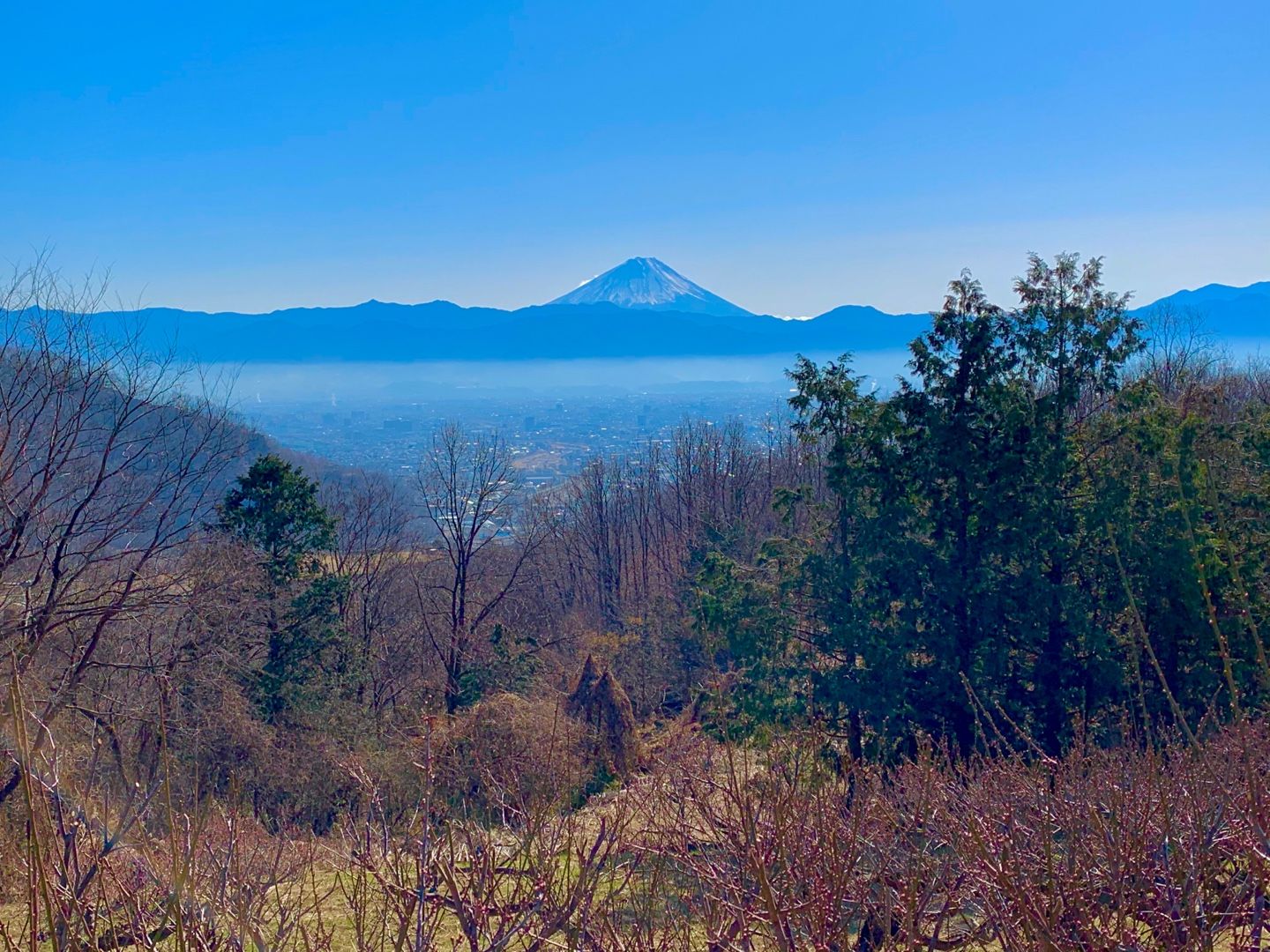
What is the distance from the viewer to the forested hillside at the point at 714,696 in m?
3.45

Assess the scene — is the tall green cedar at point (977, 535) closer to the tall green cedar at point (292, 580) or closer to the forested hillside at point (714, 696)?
the forested hillside at point (714, 696)

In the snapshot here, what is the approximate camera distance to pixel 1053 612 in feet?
43.3

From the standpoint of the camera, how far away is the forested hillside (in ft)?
11.3

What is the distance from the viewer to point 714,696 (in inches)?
314

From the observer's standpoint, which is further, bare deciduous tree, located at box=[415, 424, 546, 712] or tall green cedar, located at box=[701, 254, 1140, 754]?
bare deciduous tree, located at box=[415, 424, 546, 712]

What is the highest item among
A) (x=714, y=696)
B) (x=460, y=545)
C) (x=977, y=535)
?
(x=977, y=535)

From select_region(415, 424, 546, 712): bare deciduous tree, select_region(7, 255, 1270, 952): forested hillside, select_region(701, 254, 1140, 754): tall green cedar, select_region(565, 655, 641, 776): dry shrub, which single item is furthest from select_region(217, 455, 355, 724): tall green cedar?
select_region(701, 254, 1140, 754): tall green cedar

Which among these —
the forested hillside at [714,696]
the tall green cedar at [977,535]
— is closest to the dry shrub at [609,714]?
the forested hillside at [714,696]

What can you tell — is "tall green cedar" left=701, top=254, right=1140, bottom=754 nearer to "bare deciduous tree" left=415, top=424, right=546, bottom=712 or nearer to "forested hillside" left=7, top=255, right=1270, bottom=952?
"forested hillside" left=7, top=255, right=1270, bottom=952

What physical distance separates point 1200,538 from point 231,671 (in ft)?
48.5

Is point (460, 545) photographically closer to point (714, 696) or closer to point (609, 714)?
point (609, 714)

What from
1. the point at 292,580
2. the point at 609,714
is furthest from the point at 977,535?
the point at 292,580

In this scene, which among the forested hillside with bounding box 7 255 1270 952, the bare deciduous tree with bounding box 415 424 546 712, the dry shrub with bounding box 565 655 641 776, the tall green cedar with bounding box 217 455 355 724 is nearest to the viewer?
the forested hillside with bounding box 7 255 1270 952

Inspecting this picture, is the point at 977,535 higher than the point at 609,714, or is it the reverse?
the point at 977,535
